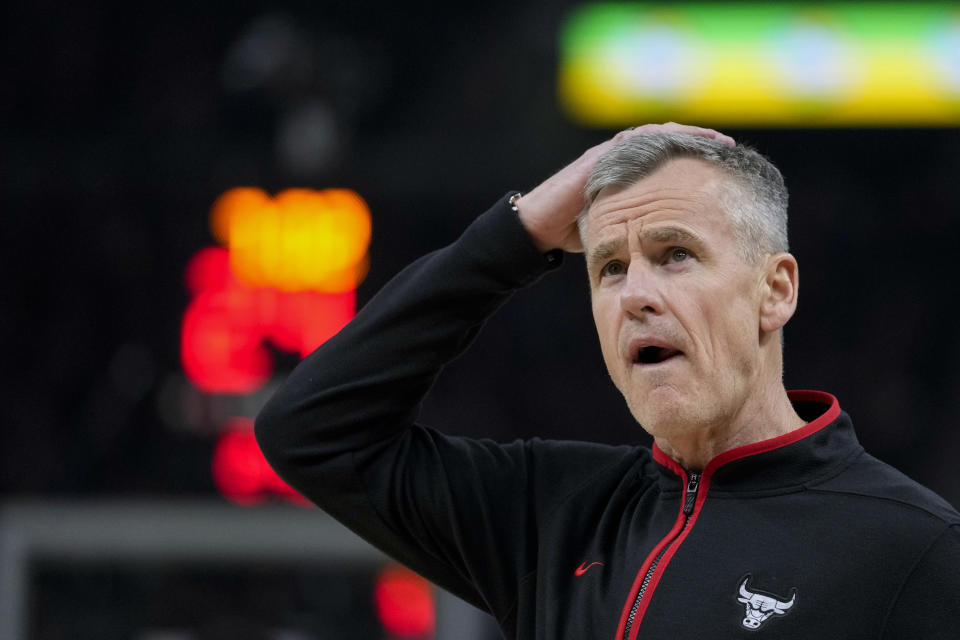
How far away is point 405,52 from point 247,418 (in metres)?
2.88

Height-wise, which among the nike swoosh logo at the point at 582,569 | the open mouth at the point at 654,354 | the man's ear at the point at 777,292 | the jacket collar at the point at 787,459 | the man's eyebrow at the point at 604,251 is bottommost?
the nike swoosh logo at the point at 582,569

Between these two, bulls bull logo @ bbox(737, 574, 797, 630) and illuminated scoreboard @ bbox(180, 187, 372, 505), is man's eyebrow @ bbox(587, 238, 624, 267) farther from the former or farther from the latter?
illuminated scoreboard @ bbox(180, 187, 372, 505)

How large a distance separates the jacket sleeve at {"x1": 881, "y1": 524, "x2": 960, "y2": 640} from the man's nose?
0.44 metres

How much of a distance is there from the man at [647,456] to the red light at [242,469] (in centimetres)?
389

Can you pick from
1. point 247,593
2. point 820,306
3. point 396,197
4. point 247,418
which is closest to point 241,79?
point 396,197

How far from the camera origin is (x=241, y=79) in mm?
7191

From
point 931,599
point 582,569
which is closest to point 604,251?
point 582,569

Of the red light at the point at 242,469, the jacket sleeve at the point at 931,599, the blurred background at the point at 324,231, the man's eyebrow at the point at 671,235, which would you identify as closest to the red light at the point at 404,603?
the blurred background at the point at 324,231

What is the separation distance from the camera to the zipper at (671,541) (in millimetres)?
1733

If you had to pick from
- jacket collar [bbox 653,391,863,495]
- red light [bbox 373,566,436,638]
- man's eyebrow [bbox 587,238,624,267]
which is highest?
man's eyebrow [bbox 587,238,624,267]

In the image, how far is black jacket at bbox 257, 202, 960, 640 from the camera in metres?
1.63

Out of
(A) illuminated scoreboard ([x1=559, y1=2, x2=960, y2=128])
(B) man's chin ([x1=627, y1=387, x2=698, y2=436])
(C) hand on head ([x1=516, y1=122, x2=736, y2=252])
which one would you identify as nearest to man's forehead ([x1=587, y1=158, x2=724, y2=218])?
(C) hand on head ([x1=516, y1=122, x2=736, y2=252])

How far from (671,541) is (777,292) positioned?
0.36m

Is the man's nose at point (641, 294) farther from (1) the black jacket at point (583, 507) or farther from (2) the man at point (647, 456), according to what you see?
(1) the black jacket at point (583, 507)
